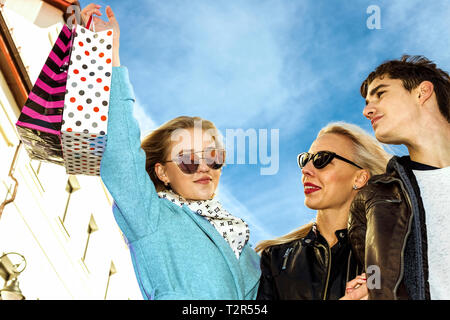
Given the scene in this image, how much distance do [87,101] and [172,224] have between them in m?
0.92

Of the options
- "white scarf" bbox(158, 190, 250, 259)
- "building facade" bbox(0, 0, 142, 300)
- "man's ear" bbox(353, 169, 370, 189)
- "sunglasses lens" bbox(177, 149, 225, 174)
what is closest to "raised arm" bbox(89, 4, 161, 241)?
"white scarf" bbox(158, 190, 250, 259)

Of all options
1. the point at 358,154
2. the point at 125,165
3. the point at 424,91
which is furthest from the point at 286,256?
the point at 424,91

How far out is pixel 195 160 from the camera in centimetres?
354

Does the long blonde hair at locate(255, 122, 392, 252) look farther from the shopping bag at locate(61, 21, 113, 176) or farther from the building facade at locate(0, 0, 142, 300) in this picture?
the building facade at locate(0, 0, 142, 300)

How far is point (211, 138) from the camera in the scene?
3748 mm

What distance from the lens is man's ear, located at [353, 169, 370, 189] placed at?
385 centimetres

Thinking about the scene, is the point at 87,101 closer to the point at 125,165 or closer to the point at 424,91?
the point at 125,165

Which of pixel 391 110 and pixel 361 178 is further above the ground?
pixel 391 110

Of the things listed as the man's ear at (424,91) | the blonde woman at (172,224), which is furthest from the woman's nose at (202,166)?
the man's ear at (424,91)

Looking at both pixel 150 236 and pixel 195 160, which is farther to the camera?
pixel 195 160

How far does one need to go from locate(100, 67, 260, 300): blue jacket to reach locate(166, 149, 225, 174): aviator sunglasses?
19.0 inches

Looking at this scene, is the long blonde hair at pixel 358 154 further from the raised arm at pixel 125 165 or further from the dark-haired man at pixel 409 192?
the raised arm at pixel 125 165

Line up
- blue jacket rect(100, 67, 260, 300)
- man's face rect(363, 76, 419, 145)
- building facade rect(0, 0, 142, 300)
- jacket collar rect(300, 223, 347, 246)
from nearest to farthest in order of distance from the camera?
blue jacket rect(100, 67, 260, 300)
man's face rect(363, 76, 419, 145)
jacket collar rect(300, 223, 347, 246)
building facade rect(0, 0, 142, 300)
